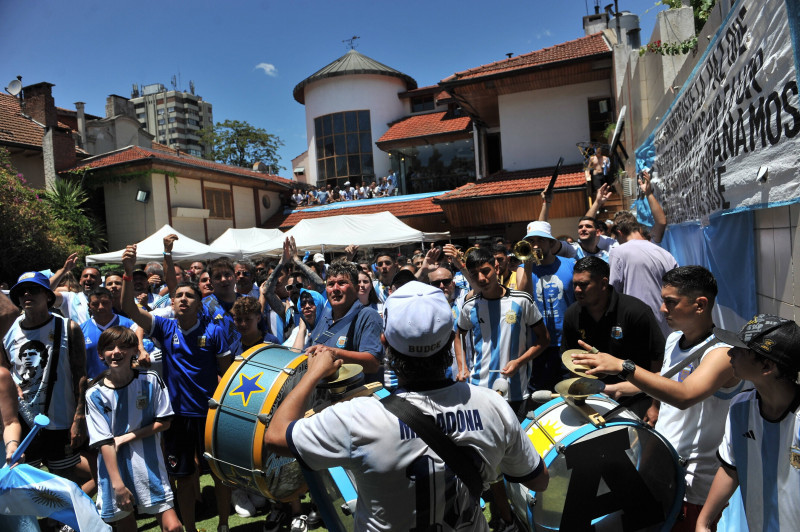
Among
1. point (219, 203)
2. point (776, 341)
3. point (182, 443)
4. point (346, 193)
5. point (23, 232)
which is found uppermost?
point (346, 193)

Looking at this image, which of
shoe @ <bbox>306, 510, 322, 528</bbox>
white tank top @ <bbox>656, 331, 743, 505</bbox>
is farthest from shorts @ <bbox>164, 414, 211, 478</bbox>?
white tank top @ <bbox>656, 331, 743, 505</bbox>

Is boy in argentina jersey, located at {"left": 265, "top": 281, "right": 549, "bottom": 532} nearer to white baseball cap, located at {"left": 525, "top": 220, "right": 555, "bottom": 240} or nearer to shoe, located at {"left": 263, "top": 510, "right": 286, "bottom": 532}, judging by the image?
shoe, located at {"left": 263, "top": 510, "right": 286, "bottom": 532}

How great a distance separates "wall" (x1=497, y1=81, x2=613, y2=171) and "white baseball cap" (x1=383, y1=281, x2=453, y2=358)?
671 inches

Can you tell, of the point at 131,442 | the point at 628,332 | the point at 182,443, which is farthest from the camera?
the point at 182,443

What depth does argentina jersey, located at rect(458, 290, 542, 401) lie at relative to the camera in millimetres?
4312

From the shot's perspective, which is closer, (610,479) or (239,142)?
(610,479)

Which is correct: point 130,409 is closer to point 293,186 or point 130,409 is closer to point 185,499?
point 185,499

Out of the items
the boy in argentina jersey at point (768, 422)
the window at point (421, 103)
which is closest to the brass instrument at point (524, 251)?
the boy in argentina jersey at point (768, 422)

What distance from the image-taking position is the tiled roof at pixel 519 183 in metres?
17.0

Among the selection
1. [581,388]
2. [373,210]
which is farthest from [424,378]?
[373,210]

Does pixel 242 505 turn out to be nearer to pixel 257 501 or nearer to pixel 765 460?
pixel 257 501

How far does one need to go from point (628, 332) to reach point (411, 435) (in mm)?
2280

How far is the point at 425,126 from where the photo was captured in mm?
27656

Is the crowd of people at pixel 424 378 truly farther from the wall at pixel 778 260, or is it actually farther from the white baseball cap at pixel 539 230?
the wall at pixel 778 260
